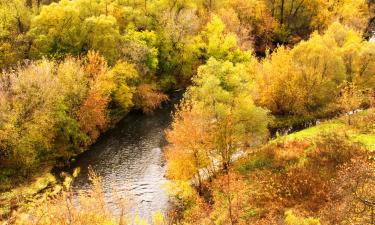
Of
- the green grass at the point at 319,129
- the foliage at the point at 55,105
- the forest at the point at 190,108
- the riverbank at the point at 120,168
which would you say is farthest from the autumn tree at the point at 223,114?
the foliage at the point at 55,105

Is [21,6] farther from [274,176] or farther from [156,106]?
[274,176]

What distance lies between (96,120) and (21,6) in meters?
22.4

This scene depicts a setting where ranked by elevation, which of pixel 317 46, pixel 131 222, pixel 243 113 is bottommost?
pixel 131 222

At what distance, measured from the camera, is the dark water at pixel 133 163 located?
4875 centimetres

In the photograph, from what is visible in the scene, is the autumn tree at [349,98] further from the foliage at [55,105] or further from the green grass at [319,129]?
the foliage at [55,105]

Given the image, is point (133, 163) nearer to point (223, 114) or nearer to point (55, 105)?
point (55, 105)

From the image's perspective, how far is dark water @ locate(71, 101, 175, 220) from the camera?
48.8 metres

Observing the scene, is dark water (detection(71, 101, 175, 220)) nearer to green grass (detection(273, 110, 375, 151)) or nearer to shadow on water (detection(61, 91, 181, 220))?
shadow on water (detection(61, 91, 181, 220))

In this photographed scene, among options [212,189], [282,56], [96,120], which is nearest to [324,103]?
[282,56]

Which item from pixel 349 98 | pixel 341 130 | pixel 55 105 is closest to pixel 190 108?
pixel 55 105

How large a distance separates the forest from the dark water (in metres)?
1.26

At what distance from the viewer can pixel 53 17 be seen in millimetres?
64875

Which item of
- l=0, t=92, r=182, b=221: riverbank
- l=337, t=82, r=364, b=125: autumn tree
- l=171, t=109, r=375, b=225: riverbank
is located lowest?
l=0, t=92, r=182, b=221: riverbank

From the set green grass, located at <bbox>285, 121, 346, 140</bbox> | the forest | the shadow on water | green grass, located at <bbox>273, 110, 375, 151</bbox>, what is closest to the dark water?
the shadow on water
